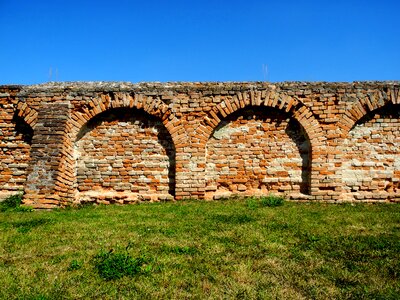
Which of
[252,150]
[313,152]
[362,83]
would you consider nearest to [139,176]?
[252,150]

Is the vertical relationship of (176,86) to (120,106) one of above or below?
above

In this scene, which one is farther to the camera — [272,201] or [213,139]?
[213,139]

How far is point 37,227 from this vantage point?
5637 mm

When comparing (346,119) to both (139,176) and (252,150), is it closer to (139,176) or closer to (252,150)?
(252,150)

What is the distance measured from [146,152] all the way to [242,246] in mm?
4871

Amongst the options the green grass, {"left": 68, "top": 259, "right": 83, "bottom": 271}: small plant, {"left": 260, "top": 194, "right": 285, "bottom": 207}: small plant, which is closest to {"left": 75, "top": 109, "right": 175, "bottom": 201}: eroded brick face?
the green grass

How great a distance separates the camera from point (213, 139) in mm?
8641

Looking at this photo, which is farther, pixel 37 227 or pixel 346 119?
pixel 346 119

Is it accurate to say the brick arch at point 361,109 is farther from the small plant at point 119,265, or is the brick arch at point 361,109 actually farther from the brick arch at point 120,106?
the small plant at point 119,265

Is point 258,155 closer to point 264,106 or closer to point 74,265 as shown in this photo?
point 264,106

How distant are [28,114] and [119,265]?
22.1 feet

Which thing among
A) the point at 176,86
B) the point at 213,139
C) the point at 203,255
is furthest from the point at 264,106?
the point at 203,255

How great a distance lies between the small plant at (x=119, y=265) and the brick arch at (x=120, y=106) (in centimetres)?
496

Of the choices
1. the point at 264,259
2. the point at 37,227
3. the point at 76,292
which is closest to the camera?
the point at 76,292
